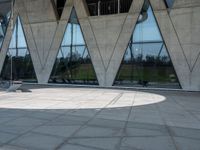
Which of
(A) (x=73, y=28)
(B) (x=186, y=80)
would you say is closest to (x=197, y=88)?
(B) (x=186, y=80)

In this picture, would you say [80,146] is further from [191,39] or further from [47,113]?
[191,39]

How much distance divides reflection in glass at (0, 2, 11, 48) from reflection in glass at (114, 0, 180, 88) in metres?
14.1

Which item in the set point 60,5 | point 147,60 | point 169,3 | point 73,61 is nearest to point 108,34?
point 147,60

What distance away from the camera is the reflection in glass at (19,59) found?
2966cm

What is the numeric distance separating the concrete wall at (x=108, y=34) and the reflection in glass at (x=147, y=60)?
1.43 feet

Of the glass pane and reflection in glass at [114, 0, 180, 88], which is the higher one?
the glass pane

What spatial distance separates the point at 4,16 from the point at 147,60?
53.8 feet

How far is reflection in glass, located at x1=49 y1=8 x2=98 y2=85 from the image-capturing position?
26266 mm

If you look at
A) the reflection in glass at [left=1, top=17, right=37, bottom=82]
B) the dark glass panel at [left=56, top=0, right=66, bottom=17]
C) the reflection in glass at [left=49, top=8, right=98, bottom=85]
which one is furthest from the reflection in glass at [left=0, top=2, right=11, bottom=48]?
the reflection in glass at [left=49, top=8, right=98, bottom=85]

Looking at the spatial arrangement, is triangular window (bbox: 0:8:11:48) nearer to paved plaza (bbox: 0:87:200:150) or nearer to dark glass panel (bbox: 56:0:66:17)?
dark glass panel (bbox: 56:0:66:17)

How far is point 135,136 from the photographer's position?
287 inches

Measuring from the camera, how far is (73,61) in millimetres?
27234

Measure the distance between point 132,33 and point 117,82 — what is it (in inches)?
162

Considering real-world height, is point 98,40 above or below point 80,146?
above
